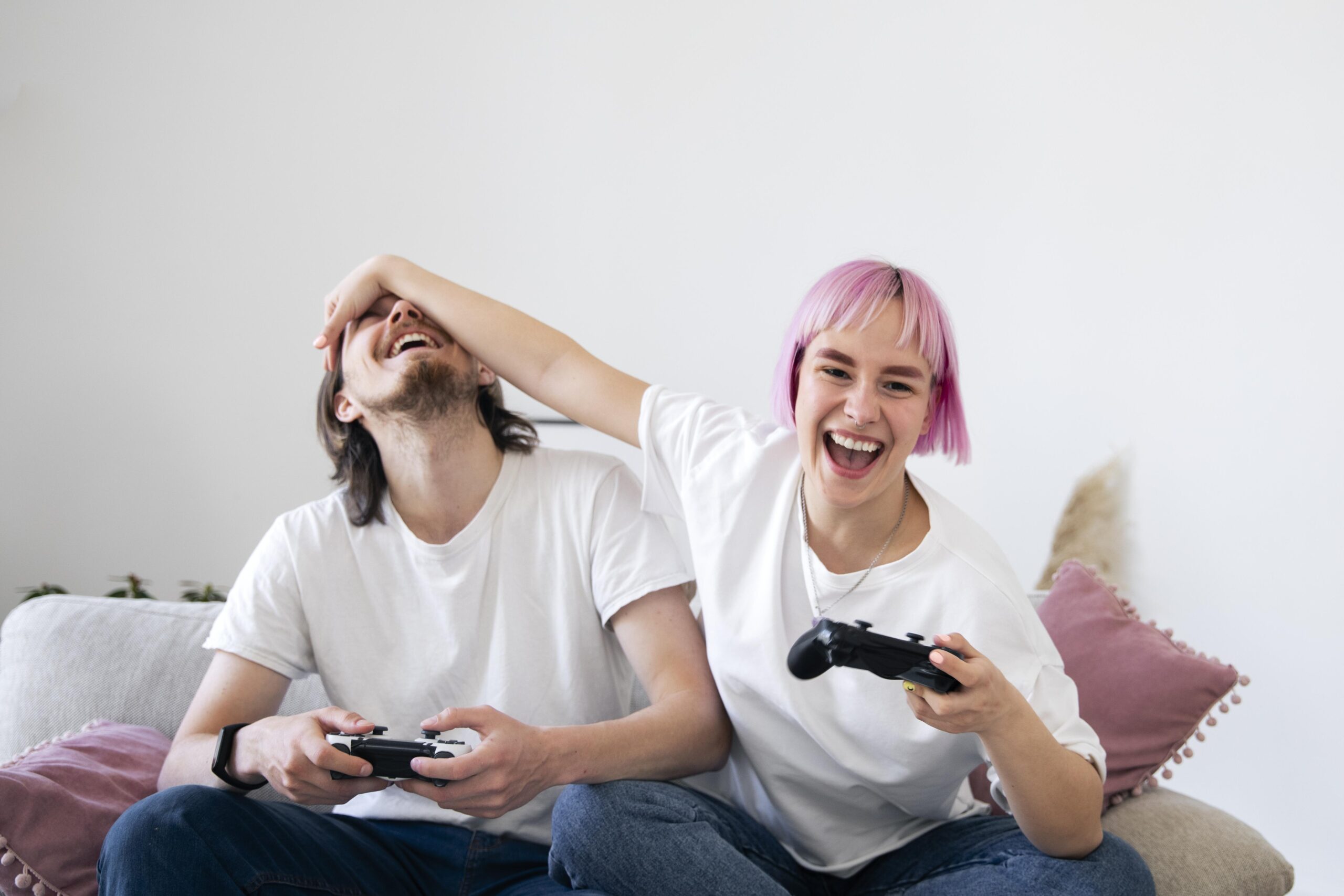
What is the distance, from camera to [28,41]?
292 centimetres

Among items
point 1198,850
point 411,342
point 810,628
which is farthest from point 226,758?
point 1198,850

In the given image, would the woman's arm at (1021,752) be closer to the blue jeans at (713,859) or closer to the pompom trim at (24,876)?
the blue jeans at (713,859)

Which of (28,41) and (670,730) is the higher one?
(28,41)

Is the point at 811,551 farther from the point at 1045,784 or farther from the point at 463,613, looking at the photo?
the point at 463,613

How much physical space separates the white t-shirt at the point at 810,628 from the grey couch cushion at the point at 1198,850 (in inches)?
8.6

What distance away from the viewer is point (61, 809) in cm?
130

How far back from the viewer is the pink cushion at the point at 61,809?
125cm

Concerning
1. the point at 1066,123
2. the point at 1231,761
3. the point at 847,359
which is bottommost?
the point at 1231,761

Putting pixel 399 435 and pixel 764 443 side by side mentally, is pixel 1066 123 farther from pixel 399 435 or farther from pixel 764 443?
pixel 399 435

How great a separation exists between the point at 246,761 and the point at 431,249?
2.06 meters

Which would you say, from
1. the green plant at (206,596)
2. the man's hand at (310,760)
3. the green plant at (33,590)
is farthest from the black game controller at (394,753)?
the green plant at (33,590)

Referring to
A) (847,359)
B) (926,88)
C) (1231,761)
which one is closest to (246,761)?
(847,359)

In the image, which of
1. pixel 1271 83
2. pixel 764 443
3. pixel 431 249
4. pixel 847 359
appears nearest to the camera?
pixel 847 359

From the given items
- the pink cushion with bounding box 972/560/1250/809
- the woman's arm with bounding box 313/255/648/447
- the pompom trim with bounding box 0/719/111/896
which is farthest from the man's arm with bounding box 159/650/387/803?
the pink cushion with bounding box 972/560/1250/809
